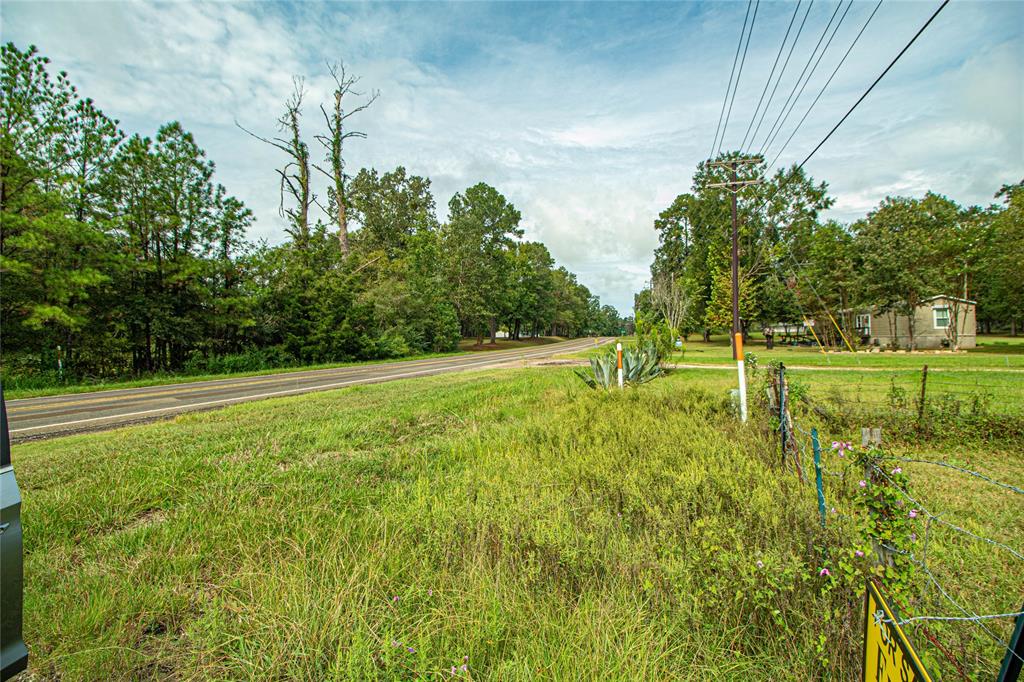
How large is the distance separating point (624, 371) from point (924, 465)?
591 cm

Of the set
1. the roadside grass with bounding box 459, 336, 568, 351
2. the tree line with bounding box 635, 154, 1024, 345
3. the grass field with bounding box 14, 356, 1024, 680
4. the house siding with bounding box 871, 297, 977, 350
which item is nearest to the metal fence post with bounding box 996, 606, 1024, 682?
the grass field with bounding box 14, 356, 1024, 680

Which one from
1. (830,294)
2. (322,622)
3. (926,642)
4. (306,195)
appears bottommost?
(926,642)

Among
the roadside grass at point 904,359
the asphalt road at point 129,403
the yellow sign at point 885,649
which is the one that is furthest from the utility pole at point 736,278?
the asphalt road at point 129,403

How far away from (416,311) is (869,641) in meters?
30.7

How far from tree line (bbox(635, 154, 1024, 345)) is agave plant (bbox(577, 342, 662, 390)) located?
458 cm

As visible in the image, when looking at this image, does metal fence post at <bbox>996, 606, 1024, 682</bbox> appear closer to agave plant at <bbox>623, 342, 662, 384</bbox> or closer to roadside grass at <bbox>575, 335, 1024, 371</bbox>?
agave plant at <bbox>623, 342, 662, 384</bbox>

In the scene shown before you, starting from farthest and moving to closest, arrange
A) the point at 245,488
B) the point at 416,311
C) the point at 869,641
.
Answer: the point at 416,311 < the point at 245,488 < the point at 869,641

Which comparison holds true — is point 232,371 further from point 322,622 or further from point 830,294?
point 830,294

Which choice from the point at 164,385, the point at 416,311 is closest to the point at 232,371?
the point at 164,385

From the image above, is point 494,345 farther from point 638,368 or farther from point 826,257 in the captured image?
point 638,368

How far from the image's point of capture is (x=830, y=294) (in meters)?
28.7

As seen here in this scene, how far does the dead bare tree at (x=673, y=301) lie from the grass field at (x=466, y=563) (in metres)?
27.2

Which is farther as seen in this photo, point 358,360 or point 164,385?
point 358,360

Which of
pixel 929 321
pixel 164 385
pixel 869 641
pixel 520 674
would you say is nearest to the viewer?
pixel 869 641
